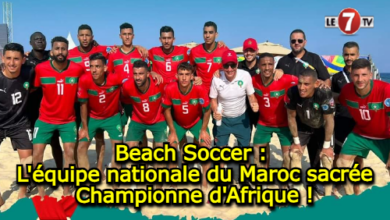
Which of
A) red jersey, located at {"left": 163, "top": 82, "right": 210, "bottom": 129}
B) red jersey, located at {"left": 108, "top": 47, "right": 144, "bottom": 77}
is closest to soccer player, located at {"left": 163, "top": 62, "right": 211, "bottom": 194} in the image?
red jersey, located at {"left": 163, "top": 82, "right": 210, "bottom": 129}

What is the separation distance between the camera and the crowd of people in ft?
15.7

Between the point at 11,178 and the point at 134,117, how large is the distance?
3.13 meters

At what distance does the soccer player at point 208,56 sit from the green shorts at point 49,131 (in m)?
2.52

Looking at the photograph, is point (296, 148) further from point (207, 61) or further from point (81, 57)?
point (81, 57)

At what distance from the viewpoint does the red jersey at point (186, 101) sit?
5.27 metres

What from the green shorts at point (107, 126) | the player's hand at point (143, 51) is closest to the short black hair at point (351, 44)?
the player's hand at point (143, 51)

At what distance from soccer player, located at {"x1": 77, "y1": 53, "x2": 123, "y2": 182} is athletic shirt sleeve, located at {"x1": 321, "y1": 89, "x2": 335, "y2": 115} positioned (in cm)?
326

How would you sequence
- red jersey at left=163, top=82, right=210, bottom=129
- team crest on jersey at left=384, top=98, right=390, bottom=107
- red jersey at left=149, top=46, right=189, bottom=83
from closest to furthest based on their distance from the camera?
team crest on jersey at left=384, top=98, right=390, bottom=107 → red jersey at left=163, top=82, right=210, bottom=129 → red jersey at left=149, top=46, right=189, bottom=83

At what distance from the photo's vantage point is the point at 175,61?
6.33 meters

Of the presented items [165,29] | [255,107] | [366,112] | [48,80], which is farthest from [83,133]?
[366,112]

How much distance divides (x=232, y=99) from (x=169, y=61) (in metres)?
1.63

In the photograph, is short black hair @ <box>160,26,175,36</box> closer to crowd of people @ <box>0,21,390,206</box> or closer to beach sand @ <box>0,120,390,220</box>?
crowd of people @ <box>0,21,390,206</box>

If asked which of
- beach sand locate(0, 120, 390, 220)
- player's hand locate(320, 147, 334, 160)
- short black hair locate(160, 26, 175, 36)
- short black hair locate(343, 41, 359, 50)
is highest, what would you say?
short black hair locate(160, 26, 175, 36)

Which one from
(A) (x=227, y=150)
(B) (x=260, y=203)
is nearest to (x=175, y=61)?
(A) (x=227, y=150)
